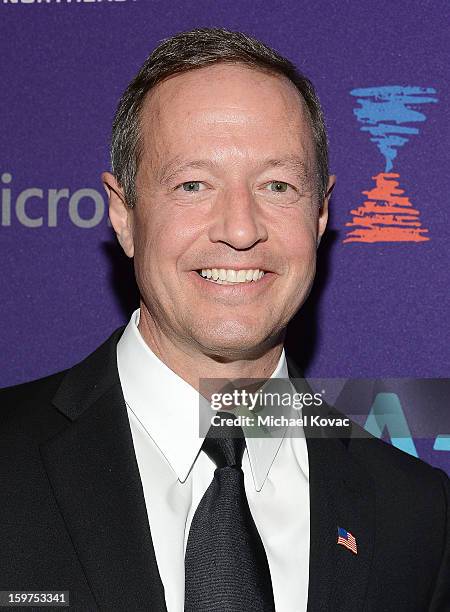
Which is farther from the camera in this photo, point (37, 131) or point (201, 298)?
point (37, 131)

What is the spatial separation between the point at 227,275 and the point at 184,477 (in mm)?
467

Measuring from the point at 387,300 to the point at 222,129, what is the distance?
0.92 m

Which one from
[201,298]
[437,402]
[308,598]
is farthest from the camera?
[437,402]

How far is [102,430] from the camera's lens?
203cm

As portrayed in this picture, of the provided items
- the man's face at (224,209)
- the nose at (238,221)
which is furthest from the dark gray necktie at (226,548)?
the nose at (238,221)

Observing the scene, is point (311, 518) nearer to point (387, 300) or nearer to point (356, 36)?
point (387, 300)

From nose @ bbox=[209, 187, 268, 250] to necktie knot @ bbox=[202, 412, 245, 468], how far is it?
1.28 feet

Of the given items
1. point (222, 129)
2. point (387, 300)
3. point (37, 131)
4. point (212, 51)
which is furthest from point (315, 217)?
point (37, 131)

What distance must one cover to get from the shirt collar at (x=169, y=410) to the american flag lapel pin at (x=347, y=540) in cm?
21

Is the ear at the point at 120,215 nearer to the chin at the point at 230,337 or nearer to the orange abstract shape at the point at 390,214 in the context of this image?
the chin at the point at 230,337

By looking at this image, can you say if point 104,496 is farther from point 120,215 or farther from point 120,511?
point 120,215

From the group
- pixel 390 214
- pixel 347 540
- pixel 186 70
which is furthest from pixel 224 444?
pixel 390 214

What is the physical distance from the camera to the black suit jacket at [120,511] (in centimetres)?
185

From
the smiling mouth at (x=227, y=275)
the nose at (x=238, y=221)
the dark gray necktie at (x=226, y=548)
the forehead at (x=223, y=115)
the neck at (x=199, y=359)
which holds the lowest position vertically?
the dark gray necktie at (x=226, y=548)
